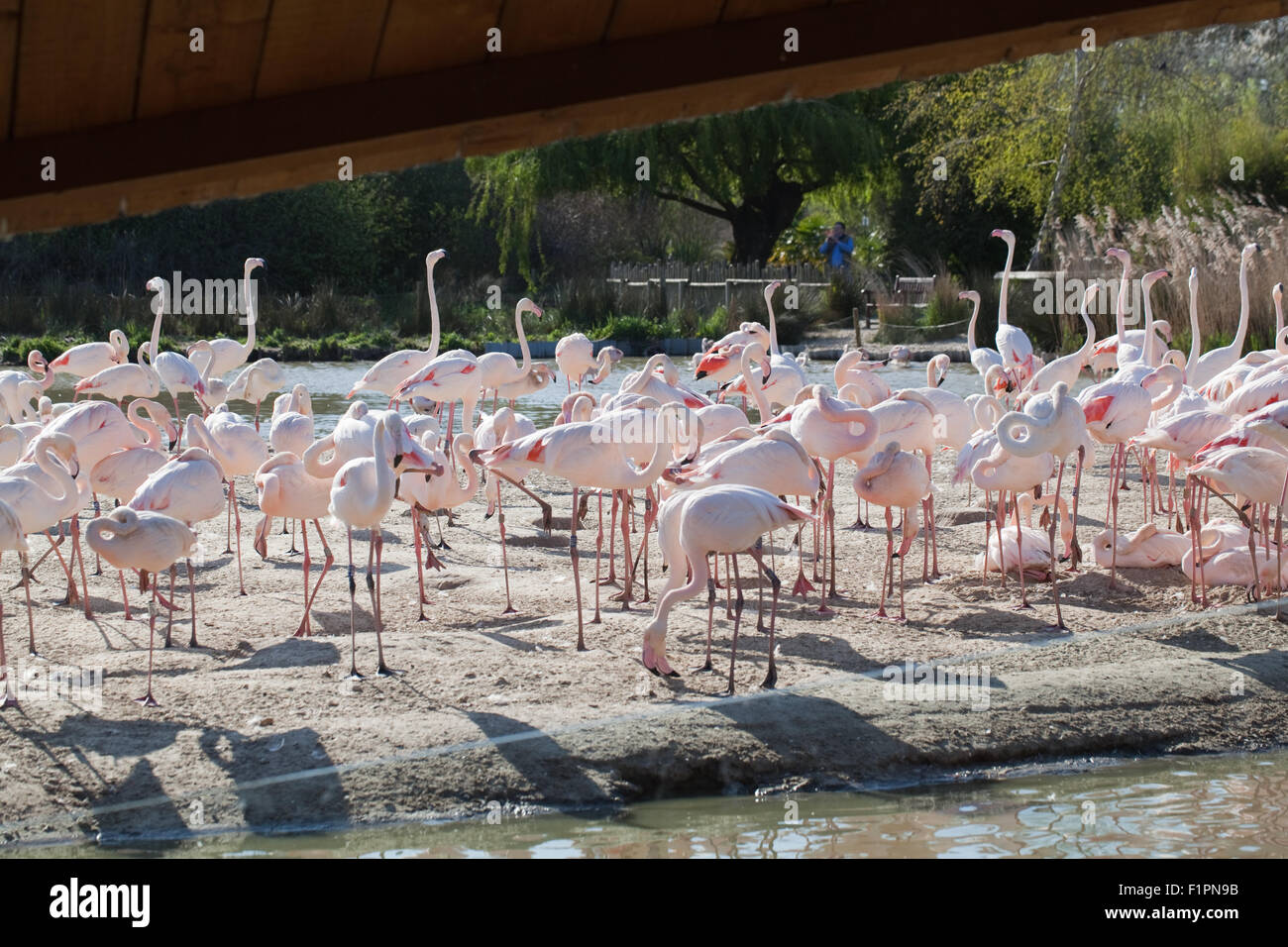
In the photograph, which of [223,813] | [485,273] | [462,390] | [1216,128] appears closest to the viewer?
[223,813]

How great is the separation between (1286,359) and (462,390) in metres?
5.26

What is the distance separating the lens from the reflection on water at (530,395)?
15445mm

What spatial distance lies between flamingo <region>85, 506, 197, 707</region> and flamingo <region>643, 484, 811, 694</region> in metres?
1.89

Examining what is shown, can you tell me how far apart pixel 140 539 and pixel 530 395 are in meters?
11.2

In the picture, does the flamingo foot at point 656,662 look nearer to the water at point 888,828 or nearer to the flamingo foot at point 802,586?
the water at point 888,828

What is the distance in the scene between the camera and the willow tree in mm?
24875

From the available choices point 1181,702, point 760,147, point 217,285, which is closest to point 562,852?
point 1181,702

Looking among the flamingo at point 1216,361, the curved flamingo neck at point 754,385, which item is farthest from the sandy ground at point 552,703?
the flamingo at point 1216,361

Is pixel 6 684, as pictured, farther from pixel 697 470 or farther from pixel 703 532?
pixel 697 470

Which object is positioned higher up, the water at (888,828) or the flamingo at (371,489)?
the flamingo at (371,489)

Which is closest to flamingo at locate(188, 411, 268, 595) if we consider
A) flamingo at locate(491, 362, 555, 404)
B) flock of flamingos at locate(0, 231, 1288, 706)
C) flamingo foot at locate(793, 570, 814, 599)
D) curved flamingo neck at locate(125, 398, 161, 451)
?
flock of flamingos at locate(0, 231, 1288, 706)

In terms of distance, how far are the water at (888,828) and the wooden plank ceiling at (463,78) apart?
2.58m
